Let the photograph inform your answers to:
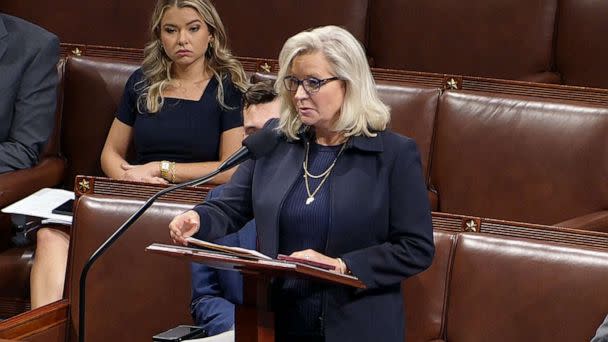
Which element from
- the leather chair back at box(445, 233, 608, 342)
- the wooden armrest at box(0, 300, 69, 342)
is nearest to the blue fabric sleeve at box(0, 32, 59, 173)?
the wooden armrest at box(0, 300, 69, 342)

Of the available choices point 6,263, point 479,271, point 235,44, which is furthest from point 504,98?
point 6,263

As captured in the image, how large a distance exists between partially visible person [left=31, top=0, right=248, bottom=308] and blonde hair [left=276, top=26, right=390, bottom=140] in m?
0.57

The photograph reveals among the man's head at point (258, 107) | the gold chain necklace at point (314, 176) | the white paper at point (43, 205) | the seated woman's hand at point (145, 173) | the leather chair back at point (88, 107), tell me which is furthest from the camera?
the leather chair back at point (88, 107)

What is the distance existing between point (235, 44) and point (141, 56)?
0.72ft

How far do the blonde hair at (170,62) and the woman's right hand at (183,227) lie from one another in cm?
65

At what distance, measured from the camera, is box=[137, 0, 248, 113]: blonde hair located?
1844 millimetres

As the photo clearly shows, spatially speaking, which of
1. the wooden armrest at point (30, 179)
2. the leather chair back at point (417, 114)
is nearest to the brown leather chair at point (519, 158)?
the leather chair back at point (417, 114)

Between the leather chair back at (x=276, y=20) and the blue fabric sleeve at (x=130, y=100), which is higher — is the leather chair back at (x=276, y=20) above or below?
above

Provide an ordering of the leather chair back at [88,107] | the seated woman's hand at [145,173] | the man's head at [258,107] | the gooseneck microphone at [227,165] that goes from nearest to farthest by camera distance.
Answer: the gooseneck microphone at [227,165] → the man's head at [258,107] → the seated woman's hand at [145,173] → the leather chair back at [88,107]

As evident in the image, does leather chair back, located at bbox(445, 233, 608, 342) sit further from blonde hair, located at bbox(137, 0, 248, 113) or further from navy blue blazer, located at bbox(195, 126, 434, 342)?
blonde hair, located at bbox(137, 0, 248, 113)

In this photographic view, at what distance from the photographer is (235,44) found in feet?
6.94

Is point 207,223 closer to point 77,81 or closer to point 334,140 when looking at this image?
point 334,140

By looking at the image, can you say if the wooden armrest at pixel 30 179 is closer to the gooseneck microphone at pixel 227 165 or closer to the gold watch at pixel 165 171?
the gold watch at pixel 165 171

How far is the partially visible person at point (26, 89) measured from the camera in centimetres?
185
